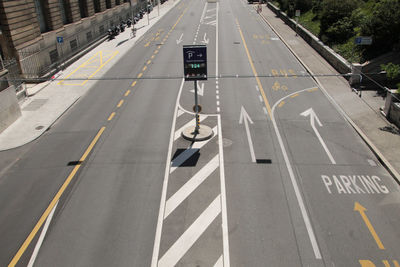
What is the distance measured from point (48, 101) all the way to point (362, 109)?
81.2ft

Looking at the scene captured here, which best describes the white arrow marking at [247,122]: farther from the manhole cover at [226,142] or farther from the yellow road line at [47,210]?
the yellow road line at [47,210]

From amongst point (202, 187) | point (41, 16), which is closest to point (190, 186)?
point (202, 187)

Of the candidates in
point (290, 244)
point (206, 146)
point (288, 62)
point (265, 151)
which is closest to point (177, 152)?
point (206, 146)

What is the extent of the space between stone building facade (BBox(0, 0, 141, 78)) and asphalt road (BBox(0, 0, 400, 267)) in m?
9.20

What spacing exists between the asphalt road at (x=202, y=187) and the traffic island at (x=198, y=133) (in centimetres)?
38

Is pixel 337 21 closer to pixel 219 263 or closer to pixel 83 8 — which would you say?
pixel 83 8

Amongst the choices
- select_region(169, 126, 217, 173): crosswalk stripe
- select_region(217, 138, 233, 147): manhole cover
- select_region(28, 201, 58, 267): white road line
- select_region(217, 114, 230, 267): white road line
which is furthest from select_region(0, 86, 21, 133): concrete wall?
select_region(217, 138, 233, 147): manhole cover

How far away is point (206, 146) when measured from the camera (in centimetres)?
1989

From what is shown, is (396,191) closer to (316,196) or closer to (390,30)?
(316,196)

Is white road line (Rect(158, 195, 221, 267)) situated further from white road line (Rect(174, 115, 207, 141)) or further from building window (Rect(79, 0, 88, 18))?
building window (Rect(79, 0, 88, 18))

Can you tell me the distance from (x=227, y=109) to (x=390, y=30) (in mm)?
16683

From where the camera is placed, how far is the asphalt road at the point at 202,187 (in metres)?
12.6

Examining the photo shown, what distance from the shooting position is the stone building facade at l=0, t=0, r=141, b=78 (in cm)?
2975

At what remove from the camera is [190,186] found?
1631 centimetres
